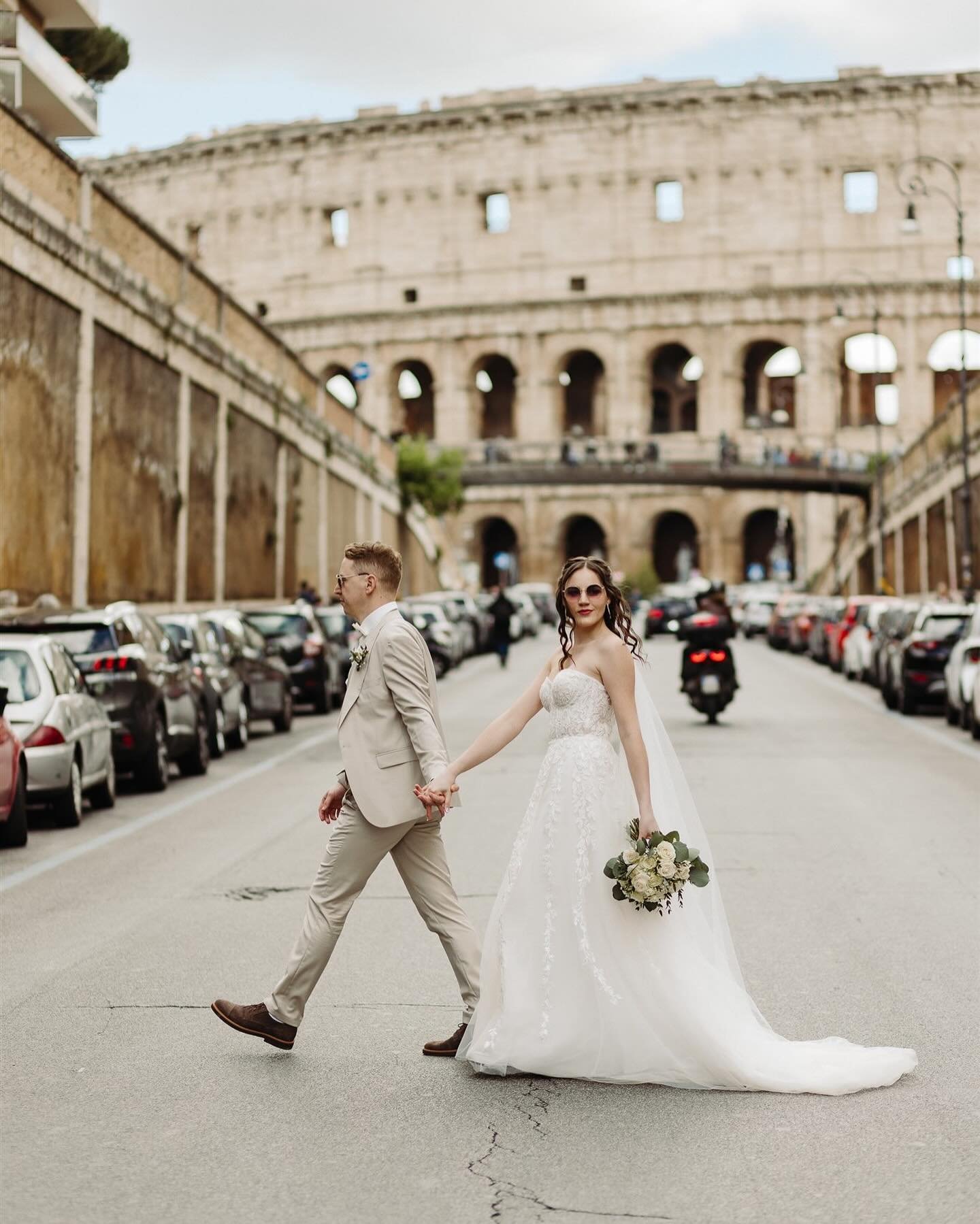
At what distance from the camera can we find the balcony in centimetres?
3219

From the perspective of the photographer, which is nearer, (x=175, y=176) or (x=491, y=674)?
(x=491, y=674)

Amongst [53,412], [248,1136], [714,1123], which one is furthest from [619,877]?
[53,412]

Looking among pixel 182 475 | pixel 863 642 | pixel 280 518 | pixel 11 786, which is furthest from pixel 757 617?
pixel 11 786

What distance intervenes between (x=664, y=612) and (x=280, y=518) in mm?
16381

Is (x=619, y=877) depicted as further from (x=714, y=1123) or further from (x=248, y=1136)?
(x=248, y=1136)

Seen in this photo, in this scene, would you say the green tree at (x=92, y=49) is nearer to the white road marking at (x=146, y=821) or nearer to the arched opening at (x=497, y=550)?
the white road marking at (x=146, y=821)

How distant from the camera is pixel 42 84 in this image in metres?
37.3

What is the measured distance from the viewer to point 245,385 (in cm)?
3903

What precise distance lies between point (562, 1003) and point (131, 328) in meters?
25.6

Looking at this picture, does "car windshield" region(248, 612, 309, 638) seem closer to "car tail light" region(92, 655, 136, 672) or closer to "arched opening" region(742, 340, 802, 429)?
"car tail light" region(92, 655, 136, 672)

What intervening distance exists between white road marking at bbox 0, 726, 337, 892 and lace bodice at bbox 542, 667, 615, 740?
Answer: 5.17 metres

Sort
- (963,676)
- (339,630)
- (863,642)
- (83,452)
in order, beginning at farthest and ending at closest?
(863,642) < (339,630) < (83,452) < (963,676)

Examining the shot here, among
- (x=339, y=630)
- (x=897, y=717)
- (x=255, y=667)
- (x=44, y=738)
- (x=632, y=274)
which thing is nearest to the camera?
(x=44, y=738)

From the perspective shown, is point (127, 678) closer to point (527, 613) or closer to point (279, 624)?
point (279, 624)
